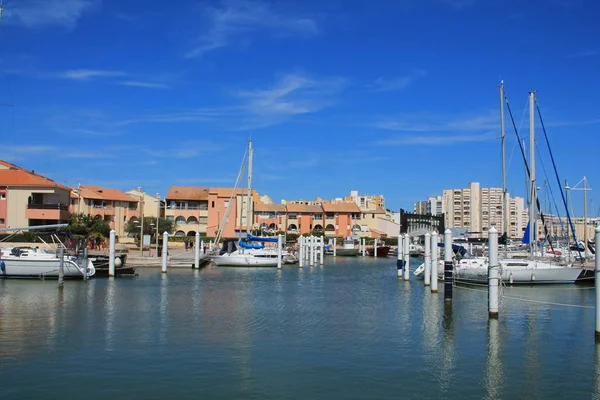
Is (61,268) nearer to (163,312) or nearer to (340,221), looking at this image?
(163,312)

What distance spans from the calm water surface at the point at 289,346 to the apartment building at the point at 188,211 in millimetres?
70990

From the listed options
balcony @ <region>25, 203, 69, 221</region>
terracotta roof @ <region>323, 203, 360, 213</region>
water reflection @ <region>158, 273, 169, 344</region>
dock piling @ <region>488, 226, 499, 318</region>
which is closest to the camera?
water reflection @ <region>158, 273, 169, 344</region>

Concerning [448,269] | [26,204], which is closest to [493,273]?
[448,269]

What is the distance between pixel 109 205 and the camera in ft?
314

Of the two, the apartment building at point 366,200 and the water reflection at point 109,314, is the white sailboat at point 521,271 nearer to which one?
the water reflection at point 109,314

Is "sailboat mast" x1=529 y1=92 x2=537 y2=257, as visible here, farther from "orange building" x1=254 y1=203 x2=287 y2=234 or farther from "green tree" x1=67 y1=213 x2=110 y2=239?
"orange building" x1=254 y1=203 x2=287 y2=234

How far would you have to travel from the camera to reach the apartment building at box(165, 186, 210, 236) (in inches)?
4200

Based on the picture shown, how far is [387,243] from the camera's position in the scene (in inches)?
4451

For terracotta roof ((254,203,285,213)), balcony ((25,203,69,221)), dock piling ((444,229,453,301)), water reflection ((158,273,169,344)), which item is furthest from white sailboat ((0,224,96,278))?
terracotta roof ((254,203,285,213))

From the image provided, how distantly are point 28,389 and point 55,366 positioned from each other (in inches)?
84.2

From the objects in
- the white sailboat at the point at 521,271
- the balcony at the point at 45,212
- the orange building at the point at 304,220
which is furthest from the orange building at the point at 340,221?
the white sailboat at the point at 521,271

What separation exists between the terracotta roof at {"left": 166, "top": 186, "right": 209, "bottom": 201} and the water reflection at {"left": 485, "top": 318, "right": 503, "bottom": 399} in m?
87.9

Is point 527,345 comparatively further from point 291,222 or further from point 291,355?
point 291,222

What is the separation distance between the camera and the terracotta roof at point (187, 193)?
107 meters
